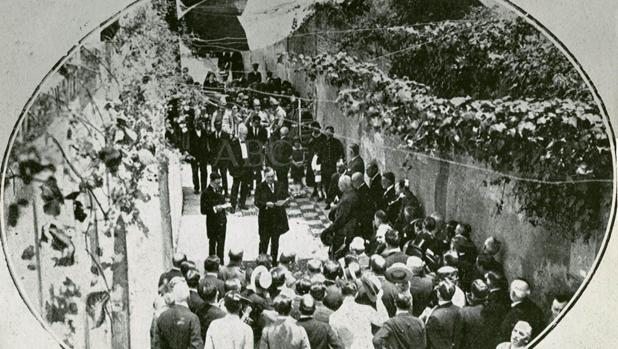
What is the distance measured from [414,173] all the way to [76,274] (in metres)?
1.93

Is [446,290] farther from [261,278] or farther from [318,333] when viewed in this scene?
A: [261,278]

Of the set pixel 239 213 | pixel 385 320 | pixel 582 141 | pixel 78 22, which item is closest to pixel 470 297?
pixel 385 320

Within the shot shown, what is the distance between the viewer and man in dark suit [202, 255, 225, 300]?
3977 millimetres

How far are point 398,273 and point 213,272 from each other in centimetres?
102

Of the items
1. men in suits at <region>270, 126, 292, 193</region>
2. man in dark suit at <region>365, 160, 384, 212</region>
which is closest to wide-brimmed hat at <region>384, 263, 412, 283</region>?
man in dark suit at <region>365, 160, 384, 212</region>

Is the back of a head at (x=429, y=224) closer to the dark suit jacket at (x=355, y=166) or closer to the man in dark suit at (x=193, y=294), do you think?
the dark suit jacket at (x=355, y=166)

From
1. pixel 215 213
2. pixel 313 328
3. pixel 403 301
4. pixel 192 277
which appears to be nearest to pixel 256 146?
pixel 215 213

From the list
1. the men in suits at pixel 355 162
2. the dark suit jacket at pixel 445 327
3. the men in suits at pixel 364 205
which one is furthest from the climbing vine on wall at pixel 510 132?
the dark suit jacket at pixel 445 327

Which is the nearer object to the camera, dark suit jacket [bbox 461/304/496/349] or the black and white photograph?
the black and white photograph

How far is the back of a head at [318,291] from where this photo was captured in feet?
13.1

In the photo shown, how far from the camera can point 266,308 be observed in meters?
3.98

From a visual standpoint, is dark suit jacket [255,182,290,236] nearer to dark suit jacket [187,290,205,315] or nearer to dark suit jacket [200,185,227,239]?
dark suit jacket [200,185,227,239]

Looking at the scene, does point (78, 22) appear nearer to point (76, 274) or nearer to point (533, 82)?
point (76, 274)

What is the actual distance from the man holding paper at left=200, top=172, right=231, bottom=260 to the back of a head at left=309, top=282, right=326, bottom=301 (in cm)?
53
